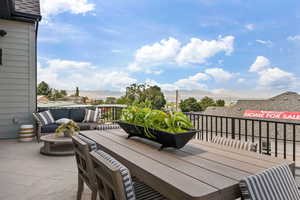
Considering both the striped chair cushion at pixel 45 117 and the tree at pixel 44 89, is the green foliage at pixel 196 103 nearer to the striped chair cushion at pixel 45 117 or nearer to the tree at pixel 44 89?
the tree at pixel 44 89

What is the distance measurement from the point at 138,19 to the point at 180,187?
564 inches

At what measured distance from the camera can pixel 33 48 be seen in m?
6.31

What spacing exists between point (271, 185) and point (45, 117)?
19.3 feet

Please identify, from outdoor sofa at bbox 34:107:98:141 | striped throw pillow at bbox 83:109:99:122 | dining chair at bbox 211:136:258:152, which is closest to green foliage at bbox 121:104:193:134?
dining chair at bbox 211:136:258:152

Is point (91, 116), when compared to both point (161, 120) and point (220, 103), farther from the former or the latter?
point (220, 103)

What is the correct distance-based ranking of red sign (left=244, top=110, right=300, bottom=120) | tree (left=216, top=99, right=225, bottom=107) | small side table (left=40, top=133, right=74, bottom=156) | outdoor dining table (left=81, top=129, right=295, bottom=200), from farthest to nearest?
tree (left=216, top=99, right=225, bottom=107)
red sign (left=244, top=110, right=300, bottom=120)
small side table (left=40, top=133, right=74, bottom=156)
outdoor dining table (left=81, top=129, right=295, bottom=200)

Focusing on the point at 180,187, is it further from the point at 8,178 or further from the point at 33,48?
the point at 33,48

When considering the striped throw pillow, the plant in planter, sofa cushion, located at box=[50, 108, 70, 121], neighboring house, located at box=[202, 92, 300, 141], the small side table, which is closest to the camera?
the small side table

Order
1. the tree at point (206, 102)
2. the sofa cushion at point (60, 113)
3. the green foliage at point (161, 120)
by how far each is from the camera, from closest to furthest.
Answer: the green foliage at point (161, 120) → the sofa cushion at point (60, 113) → the tree at point (206, 102)

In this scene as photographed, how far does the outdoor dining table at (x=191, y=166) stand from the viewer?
1.09 metres

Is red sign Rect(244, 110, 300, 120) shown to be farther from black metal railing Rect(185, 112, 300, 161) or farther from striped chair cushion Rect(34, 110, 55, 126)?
striped chair cushion Rect(34, 110, 55, 126)

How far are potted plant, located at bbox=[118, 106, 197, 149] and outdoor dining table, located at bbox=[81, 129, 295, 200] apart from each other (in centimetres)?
9

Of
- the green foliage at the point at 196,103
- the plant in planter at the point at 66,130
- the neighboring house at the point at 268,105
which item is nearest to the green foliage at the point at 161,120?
the plant in planter at the point at 66,130

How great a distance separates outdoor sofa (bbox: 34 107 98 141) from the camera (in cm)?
562
